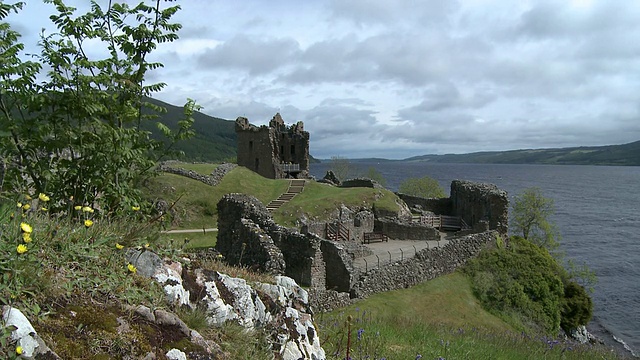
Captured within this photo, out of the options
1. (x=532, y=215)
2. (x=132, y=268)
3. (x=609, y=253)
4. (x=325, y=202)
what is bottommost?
(x=609, y=253)

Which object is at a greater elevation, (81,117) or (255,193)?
(81,117)

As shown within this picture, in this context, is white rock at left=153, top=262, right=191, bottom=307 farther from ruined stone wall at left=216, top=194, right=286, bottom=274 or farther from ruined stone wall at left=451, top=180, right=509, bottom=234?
ruined stone wall at left=451, top=180, right=509, bottom=234

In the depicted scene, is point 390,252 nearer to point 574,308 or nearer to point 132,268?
point 574,308

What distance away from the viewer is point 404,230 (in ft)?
132

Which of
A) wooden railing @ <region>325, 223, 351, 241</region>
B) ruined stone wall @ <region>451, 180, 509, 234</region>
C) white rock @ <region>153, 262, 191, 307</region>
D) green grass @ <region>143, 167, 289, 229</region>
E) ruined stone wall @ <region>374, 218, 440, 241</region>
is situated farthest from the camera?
ruined stone wall @ <region>451, 180, 509, 234</region>

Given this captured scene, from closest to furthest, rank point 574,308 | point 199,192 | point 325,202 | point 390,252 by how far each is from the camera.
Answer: point 574,308, point 390,252, point 199,192, point 325,202

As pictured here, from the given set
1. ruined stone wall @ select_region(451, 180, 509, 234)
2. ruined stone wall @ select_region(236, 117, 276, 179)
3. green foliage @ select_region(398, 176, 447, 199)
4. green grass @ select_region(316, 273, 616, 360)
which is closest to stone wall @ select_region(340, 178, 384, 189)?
ruined stone wall @ select_region(451, 180, 509, 234)

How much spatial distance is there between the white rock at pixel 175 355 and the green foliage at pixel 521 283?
27.0 m

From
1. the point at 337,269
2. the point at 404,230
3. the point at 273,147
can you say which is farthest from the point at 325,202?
the point at 273,147

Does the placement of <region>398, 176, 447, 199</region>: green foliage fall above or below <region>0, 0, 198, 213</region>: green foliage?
below

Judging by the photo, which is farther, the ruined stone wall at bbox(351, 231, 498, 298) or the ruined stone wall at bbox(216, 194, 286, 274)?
the ruined stone wall at bbox(351, 231, 498, 298)

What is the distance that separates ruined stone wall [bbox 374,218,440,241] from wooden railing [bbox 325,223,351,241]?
17.4 feet

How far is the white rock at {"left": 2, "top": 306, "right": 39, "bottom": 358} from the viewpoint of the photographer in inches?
138

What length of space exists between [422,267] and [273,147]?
37775 mm
